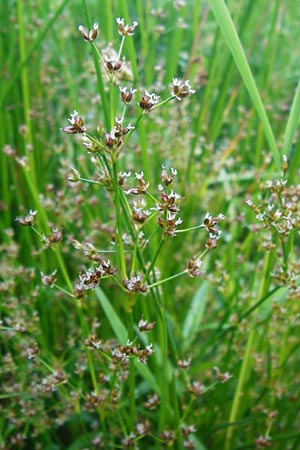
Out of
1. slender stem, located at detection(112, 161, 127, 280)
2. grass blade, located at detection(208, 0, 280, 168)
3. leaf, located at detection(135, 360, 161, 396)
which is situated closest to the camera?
slender stem, located at detection(112, 161, 127, 280)

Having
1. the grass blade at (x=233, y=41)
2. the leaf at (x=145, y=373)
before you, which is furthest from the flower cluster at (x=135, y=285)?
the grass blade at (x=233, y=41)

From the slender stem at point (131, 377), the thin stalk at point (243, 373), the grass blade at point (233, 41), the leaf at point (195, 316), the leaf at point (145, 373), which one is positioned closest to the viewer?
the slender stem at point (131, 377)

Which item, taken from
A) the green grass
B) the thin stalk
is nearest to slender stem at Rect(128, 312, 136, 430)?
the green grass

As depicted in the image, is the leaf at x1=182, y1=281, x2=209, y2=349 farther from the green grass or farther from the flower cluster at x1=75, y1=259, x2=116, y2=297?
the flower cluster at x1=75, y1=259, x2=116, y2=297

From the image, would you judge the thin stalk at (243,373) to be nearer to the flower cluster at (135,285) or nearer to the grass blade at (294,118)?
the grass blade at (294,118)

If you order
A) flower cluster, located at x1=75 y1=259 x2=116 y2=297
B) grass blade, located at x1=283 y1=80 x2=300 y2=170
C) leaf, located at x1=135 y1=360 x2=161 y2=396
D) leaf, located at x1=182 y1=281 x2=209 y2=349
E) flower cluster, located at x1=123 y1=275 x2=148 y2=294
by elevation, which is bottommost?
flower cluster, located at x1=123 y1=275 x2=148 y2=294

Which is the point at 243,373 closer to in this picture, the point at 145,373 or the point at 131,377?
the point at 145,373

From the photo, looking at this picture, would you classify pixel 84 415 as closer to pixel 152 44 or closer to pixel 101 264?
pixel 101 264

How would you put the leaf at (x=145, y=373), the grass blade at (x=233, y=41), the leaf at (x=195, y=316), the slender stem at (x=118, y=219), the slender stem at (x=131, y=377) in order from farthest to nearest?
the leaf at (x=195, y=316)
the leaf at (x=145, y=373)
the grass blade at (x=233, y=41)
the slender stem at (x=131, y=377)
the slender stem at (x=118, y=219)
